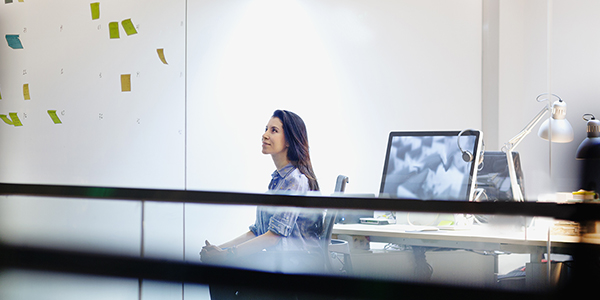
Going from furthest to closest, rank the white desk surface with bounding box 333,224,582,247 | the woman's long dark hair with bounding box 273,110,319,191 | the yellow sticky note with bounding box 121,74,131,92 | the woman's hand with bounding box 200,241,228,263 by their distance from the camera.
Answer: the yellow sticky note with bounding box 121,74,131,92, the woman's long dark hair with bounding box 273,110,319,191, the white desk surface with bounding box 333,224,582,247, the woman's hand with bounding box 200,241,228,263

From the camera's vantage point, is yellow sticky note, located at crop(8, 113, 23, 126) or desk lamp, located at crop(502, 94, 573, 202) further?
yellow sticky note, located at crop(8, 113, 23, 126)

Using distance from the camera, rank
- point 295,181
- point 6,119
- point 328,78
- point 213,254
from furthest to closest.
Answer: point 6,119
point 328,78
point 295,181
point 213,254

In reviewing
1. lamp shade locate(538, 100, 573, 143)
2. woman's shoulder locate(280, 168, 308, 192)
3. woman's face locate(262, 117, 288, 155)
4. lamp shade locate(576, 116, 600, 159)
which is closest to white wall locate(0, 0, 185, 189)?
woman's face locate(262, 117, 288, 155)

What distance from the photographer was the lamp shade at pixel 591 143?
77.7 inches

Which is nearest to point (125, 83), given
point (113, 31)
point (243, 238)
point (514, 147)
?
point (113, 31)

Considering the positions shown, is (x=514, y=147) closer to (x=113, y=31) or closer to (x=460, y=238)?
(x=460, y=238)

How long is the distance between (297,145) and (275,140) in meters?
0.10

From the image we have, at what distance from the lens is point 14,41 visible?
2803 millimetres

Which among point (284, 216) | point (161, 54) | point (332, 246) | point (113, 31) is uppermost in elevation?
point (113, 31)

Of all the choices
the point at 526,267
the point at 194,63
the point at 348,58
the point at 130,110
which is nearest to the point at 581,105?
the point at 526,267

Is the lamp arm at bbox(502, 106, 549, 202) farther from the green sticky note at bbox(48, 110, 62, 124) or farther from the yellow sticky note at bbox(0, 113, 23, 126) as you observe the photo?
the yellow sticky note at bbox(0, 113, 23, 126)

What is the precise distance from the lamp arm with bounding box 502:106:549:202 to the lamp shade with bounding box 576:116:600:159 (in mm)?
186

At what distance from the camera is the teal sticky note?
2.79 meters

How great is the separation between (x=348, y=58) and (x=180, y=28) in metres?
0.93
